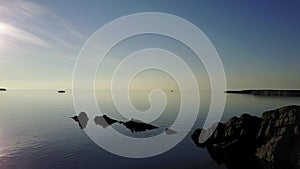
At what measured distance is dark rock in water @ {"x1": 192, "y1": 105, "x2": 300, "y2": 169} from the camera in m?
54.7

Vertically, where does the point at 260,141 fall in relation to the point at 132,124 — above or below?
below

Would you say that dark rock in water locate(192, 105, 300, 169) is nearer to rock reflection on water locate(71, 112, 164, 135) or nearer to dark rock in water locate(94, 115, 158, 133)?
rock reflection on water locate(71, 112, 164, 135)

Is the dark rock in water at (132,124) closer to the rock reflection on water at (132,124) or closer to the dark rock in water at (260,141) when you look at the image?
the rock reflection on water at (132,124)

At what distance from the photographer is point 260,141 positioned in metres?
64.4

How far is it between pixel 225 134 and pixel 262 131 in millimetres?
8980

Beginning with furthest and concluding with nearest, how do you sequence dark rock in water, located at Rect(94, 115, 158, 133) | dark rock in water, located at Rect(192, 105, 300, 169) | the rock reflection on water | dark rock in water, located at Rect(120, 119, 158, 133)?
1. dark rock in water, located at Rect(94, 115, 158, 133)
2. dark rock in water, located at Rect(120, 119, 158, 133)
3. the rock reflection on water
4. dark rock in water, located at Rect(192, 105, 300, 169)

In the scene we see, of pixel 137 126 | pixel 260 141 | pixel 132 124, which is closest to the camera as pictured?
pixel 260 141

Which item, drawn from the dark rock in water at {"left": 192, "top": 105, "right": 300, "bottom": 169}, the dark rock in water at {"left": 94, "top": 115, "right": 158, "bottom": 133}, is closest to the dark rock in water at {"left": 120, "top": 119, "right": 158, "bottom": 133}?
the dark rock in water at {"left": 94, "top": 115, "right": 158, "bottom": 133}

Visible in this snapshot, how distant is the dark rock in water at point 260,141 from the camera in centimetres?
5472

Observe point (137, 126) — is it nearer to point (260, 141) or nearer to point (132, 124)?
point (132, 124)

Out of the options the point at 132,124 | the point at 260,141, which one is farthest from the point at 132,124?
the point at 260,141

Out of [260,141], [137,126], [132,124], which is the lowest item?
[260,141]

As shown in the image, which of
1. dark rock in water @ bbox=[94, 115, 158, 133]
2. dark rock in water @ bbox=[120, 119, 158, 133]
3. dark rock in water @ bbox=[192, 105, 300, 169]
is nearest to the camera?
dark rock in water @ bbox=[192, 105, 300, 169]

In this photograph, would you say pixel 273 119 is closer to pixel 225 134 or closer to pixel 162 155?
pixel 225 134
